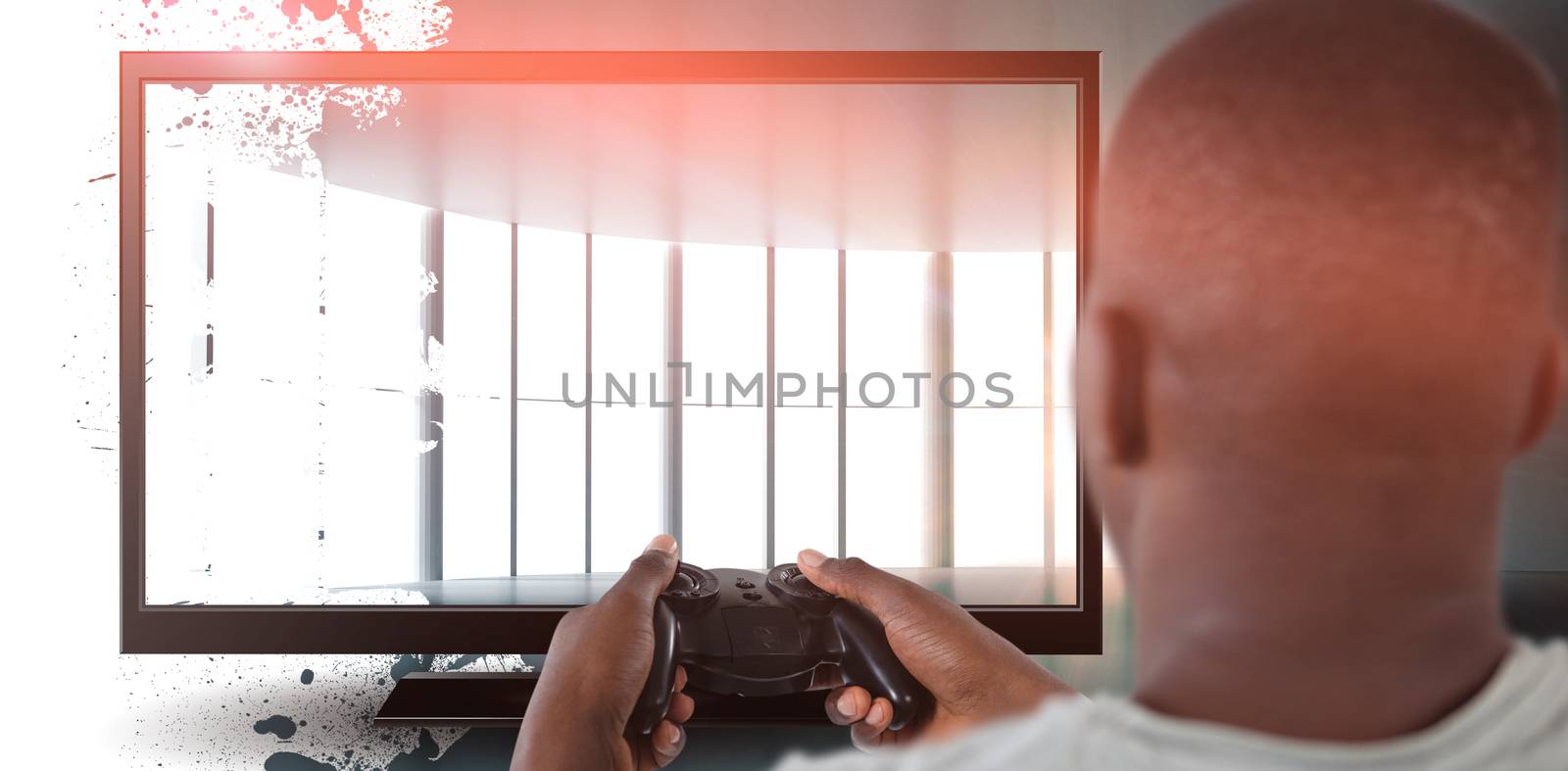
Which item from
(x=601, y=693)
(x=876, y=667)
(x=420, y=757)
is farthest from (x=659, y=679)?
(x=420, y=757)

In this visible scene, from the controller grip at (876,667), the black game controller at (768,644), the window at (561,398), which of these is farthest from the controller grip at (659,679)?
the window at (561,398)

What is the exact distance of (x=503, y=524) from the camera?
0.89 metres

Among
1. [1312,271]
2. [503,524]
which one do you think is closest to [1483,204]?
[1312,271]

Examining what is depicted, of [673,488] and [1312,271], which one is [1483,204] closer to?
[1312,271]

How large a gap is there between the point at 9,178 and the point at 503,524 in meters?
0.71

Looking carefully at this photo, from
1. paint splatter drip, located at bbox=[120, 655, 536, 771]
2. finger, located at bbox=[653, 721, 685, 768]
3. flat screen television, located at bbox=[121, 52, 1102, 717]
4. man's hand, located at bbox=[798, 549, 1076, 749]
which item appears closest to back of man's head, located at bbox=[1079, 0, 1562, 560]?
man's hand, located at bbox=[798, 549, 1076, 749]

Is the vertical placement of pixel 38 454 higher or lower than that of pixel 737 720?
higher

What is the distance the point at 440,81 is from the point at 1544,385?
0.92 m

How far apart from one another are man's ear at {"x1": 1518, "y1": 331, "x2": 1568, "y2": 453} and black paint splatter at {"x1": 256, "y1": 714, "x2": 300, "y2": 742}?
1.06m

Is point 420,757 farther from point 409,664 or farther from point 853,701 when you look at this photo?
point 853,701

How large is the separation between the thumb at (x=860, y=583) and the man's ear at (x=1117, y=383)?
422 mm

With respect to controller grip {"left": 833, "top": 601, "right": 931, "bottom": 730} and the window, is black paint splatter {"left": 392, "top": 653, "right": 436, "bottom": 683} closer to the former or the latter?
the window

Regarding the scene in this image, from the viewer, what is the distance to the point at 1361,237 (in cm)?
23

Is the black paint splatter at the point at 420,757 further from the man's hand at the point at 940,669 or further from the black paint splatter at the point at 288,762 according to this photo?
the man's hand at the point at 940,669
